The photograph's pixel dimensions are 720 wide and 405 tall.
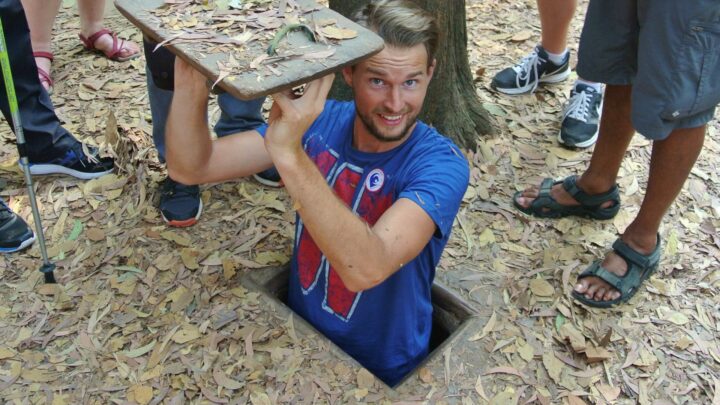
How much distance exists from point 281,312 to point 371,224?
23.4 inches

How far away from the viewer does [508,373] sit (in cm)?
254

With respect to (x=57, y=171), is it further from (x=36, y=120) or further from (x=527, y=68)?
(x=527, y=68)

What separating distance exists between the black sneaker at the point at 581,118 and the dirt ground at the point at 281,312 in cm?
9

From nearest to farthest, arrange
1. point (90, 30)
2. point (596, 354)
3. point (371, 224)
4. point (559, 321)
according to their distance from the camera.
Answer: point (371, 224), point (596, 354), point (559, 321), point (90, 30)

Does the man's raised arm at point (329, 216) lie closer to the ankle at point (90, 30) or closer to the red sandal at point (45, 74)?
the red sandal at point (45, 74)

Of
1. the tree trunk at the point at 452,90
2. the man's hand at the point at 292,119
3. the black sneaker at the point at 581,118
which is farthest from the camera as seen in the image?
the black sneaker at the point at 581,118

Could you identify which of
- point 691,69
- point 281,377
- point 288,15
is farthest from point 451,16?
point 281,377

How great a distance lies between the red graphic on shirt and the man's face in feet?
0.68

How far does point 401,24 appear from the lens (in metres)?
2.23

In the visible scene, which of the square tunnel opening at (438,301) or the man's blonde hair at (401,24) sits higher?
the man's blonde hair at (401,24)

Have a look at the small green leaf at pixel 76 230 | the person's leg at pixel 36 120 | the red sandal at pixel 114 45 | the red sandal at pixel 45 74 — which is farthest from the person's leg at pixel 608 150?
the red sandal at pixel 45 74

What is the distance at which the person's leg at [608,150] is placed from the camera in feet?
10.1

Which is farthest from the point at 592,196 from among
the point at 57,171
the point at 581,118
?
the point at 57,171

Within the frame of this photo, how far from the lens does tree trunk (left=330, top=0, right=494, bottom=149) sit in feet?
11.1
